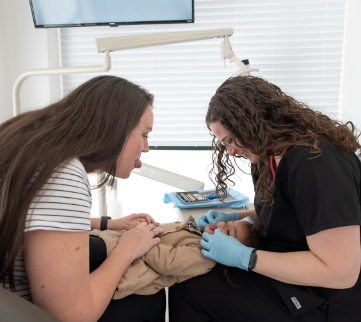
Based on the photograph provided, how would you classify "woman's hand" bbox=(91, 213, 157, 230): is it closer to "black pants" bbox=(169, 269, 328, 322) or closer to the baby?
the baby

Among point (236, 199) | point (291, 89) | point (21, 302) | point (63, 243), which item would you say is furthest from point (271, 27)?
point (21, 302)

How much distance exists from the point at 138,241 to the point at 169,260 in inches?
4.7

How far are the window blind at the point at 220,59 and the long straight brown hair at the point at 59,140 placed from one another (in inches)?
50.7

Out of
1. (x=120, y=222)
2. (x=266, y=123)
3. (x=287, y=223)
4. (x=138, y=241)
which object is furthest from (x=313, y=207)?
(x=120, y=222)

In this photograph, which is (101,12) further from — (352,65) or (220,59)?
(352,65)

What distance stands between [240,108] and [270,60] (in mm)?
1289

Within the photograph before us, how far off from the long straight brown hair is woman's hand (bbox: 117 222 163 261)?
21 cm

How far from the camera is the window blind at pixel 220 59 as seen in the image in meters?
2.28

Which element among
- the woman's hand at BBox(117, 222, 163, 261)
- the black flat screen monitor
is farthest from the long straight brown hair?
the black flat screen monitor

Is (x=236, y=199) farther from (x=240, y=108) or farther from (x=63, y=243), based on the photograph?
(x=63, y=243)

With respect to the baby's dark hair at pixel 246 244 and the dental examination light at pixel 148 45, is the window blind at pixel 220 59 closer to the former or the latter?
the dental examination light at pixel 148 45

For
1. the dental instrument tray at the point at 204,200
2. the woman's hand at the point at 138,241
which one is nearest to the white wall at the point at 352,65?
the dental instrument tray at the point at 204,200

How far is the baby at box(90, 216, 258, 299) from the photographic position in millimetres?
1143

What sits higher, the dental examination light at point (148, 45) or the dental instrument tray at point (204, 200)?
the dental examination light at point (148, 45)
